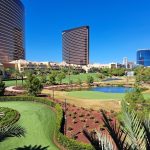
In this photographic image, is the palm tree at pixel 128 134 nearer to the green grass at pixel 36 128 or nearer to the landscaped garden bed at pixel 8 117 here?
the green grass at pixel 36 128

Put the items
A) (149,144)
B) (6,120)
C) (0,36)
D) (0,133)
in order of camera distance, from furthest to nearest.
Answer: (0,36) < (6,120) < (0,133) < (149,144)

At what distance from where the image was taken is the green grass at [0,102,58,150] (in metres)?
28.4

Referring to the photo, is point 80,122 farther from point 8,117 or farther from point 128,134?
point 128,134

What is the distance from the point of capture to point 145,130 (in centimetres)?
707

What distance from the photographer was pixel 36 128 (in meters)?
34.4

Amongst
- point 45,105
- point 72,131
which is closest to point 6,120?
point 72,131

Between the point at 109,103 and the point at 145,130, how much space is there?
5096 cm

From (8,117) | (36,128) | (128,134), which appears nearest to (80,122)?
(36,128)

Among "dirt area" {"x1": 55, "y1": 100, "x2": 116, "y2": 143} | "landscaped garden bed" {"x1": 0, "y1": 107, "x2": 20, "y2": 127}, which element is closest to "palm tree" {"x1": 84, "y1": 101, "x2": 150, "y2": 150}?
"dirt area" {"x1": 55, "y1": 100, "x2": 116, "y2": 143}

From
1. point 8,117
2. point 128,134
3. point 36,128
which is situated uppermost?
point 128,134

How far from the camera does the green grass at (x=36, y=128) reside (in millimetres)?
28359

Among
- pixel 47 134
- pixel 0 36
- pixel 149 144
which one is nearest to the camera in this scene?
pixel 149 144

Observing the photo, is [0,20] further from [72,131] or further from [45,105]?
[72,131]

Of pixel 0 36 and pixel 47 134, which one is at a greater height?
pixel 0 36
